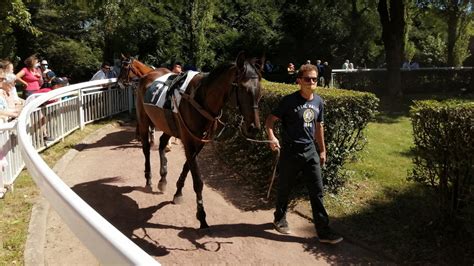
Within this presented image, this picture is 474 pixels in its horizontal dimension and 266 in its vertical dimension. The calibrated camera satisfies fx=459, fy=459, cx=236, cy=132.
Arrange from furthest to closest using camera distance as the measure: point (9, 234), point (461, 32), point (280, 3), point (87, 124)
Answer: point (461, 32), point (280, 3), point (87, 124), point (9, 234)

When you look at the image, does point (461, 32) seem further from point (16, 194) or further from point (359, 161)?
point (16, 194)

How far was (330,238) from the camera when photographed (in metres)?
5.48

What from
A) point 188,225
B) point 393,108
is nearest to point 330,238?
point 188,225

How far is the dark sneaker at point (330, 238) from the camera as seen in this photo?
5.46 m

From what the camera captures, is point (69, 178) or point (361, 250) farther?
point (69, 178)

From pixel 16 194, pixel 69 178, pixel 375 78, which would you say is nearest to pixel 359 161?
pixel 69 178

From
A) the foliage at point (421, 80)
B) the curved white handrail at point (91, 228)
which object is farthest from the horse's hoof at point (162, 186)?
the foliage at point (421, 80)

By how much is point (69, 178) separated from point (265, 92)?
376 cm

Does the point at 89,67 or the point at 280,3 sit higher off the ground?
the point at 280,3

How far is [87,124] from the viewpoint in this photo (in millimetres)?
12602

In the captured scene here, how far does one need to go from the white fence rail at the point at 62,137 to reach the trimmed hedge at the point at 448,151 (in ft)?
13.7

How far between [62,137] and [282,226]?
642 centimetres

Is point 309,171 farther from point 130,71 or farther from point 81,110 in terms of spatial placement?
point 81,110

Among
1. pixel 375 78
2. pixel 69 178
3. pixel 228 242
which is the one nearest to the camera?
pixel 228 242
